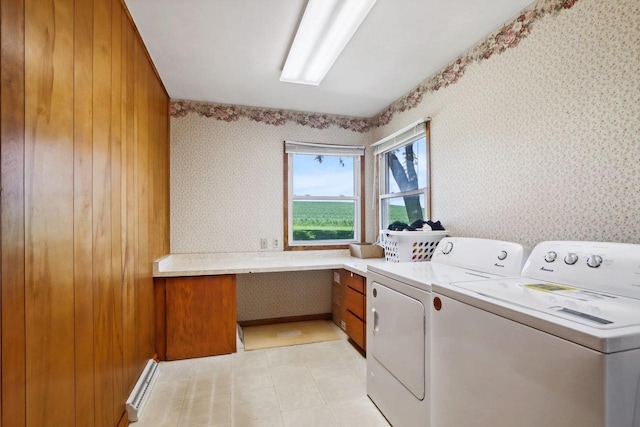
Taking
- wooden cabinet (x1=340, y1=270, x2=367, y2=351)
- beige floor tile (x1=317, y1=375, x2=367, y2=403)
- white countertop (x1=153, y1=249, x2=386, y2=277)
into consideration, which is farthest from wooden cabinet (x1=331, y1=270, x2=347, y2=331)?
beige floor tile (x1=317, y1=375, x2=367, y2=403)

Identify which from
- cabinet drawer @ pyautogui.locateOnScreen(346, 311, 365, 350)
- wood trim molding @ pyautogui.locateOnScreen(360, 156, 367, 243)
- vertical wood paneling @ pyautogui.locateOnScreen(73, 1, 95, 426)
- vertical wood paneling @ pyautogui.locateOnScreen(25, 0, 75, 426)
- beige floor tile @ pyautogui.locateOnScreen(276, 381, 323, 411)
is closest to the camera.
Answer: vertical wood paneling @ pyautogui.locateOnScreen(25, 0, 75, 426)

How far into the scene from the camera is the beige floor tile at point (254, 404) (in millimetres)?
1854

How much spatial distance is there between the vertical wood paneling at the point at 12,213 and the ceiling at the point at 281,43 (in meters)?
1.14

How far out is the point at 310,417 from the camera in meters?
1.83

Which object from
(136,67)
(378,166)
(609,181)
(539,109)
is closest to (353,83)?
(378,166)

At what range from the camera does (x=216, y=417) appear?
1834mm

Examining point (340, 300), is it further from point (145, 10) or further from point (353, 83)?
point (145, 10)

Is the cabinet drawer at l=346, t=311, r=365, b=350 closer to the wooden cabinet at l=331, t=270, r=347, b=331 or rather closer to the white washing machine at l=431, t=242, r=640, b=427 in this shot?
the wooden cabinet at l=331, t=270, r=347, b=331

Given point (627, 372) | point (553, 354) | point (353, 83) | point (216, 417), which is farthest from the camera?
point (353, 83)

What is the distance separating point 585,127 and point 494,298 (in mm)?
1071

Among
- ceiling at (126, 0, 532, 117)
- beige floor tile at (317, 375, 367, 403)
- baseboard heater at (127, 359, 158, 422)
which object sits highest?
ceiling at (126, 0, 532, 117)

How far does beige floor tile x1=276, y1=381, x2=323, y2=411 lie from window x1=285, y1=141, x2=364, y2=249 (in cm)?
156

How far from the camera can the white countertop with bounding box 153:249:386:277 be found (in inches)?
101

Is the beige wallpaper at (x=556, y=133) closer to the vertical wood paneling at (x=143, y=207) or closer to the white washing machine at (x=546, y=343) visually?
the white washing machine at (x=546, y=343)
